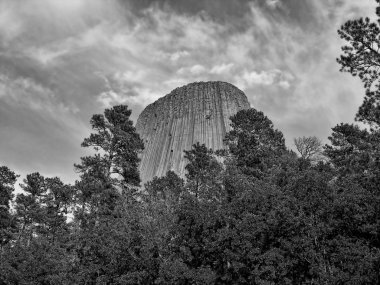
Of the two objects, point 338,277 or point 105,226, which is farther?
point 105,226

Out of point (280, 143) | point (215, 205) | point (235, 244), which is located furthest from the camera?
point (280, 143)

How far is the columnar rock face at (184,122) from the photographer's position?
5103cm

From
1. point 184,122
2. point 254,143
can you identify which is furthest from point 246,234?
point 184,122

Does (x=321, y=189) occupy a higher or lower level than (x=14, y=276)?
higher

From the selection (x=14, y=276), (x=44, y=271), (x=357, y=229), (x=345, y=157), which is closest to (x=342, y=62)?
(x=357, y=229)

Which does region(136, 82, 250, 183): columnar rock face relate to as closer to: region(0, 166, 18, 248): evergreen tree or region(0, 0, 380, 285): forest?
region(0, 166, 18, 248): evergreen tree

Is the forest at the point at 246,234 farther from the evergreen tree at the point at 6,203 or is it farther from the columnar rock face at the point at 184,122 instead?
the columnar rock face at the point at 184,122

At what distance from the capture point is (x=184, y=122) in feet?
179

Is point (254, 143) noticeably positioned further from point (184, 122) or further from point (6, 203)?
point (184, 122)

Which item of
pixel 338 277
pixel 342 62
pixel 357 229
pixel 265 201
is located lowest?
pixel 338 277

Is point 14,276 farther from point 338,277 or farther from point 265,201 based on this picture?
point 338,277

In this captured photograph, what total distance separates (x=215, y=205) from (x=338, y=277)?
19.3 feet

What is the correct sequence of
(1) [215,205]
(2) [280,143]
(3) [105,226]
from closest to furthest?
(1) [215,205] → (3) [105,226] → (2) [280,143]

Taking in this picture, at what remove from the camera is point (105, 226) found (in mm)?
16938
